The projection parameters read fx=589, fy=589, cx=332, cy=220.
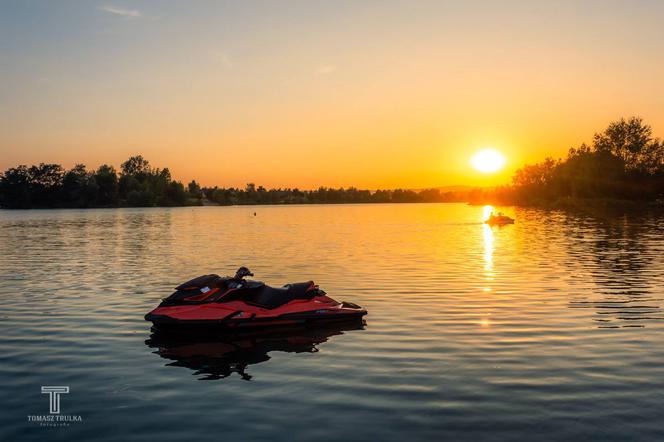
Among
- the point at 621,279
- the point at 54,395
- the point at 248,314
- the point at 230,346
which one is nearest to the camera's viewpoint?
the point at 54,395

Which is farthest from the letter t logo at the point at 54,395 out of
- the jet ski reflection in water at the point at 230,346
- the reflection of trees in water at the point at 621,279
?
the reflection of trees in water at the point at 621,279

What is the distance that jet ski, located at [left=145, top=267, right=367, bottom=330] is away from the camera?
14938 mm

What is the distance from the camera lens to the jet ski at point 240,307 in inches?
588

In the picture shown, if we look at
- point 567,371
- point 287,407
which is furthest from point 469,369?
point 287,407

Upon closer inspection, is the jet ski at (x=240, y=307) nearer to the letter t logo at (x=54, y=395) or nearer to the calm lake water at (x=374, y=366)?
the calm lake water at (x=374, y=366)

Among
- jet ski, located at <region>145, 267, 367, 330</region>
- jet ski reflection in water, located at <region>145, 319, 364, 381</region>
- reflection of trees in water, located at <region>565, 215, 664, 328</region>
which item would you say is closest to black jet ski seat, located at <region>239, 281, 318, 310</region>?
jet ski, located at <region>145, 267, 367, 330</region>

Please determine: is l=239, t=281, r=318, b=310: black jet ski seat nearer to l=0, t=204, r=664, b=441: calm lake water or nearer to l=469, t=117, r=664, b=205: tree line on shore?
l=0, t=204, r=664, b=441: calm lake water

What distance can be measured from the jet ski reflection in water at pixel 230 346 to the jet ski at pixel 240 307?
30cm

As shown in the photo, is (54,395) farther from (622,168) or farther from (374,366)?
(622,168)

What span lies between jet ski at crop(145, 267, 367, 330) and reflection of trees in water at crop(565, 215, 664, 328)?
771 cm

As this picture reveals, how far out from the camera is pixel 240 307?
50.4ft

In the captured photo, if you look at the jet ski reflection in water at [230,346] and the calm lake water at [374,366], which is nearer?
the calm lake water at [374,366]

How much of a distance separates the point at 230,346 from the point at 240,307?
5.04ft

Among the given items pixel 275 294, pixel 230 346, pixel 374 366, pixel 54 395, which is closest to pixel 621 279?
pixel 275 294
